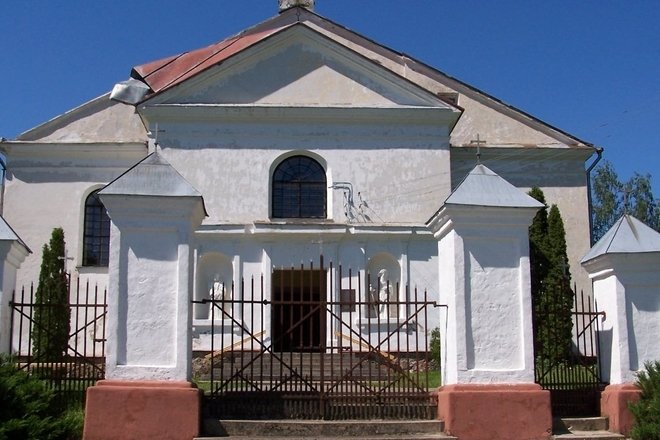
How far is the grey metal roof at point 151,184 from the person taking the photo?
1052 centimetres

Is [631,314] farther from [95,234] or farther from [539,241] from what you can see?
[95,234]

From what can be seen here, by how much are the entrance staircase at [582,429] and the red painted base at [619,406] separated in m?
0.12

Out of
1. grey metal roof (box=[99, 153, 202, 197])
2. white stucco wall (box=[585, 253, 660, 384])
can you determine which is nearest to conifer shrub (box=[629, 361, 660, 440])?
white stucco wall (box=[585, 253, 660, 384])

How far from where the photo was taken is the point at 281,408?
34.7ft

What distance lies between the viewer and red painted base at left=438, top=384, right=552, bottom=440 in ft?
33.8

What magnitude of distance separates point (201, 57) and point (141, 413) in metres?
18.1

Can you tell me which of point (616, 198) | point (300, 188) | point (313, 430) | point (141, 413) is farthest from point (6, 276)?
point (616, 198)

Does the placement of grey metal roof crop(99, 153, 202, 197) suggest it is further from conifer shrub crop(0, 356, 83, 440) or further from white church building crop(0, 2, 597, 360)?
white church building crop(0, 2, 597, 360)

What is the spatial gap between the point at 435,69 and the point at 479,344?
17.1 metres

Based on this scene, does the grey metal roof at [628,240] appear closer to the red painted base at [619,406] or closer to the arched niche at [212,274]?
the red painted base at [619,406]

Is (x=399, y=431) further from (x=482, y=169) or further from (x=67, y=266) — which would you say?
(x=67, y=266)

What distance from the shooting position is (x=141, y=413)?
10000 mm

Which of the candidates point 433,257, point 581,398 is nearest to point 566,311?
point 581,398

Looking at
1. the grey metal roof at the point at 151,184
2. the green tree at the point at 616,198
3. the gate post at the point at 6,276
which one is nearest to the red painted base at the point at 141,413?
the gate post at the point at 6,276
